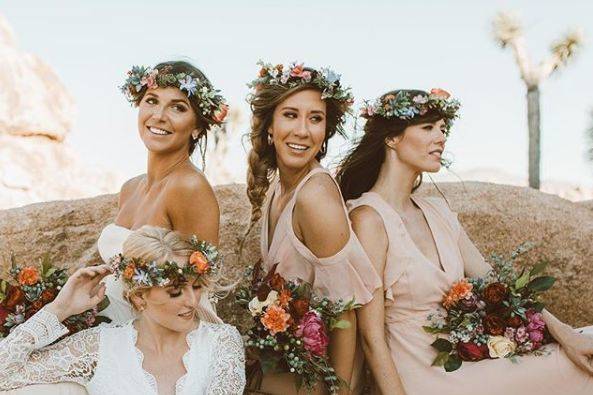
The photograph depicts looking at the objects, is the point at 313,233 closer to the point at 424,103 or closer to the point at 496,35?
the point at 424,103

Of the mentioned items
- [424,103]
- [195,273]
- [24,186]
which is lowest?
[24,186]

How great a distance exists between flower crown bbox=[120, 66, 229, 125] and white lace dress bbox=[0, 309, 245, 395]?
1516 mm

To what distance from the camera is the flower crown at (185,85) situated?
462 cm

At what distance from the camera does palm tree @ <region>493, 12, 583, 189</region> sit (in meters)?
16.0

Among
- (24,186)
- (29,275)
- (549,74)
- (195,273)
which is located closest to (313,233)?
(195,273)

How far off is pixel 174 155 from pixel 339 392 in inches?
70.0

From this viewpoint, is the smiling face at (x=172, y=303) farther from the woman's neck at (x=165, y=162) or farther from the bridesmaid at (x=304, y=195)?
the woman's neck at (x=165, y=162)

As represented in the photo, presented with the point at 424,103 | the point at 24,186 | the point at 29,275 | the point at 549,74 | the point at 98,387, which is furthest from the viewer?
the point at 24,186

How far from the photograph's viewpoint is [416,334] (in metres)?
4.64

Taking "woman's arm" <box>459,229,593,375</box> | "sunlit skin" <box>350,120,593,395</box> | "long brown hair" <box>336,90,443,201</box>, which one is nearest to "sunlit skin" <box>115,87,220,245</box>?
"sunlit skin" <box>350,120,593,395</box>

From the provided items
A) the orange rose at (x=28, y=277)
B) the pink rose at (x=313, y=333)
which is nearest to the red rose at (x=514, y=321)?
the pink rose at (x=313, y=333)

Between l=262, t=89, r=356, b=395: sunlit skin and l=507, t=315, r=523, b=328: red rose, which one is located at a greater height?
l=262, t=89, r=356, b=395: sunlit skin

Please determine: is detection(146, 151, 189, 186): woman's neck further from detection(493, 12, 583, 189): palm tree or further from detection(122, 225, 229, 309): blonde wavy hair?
detection(493, 12, 583, 189): palm tree

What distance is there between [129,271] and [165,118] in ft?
4.27
